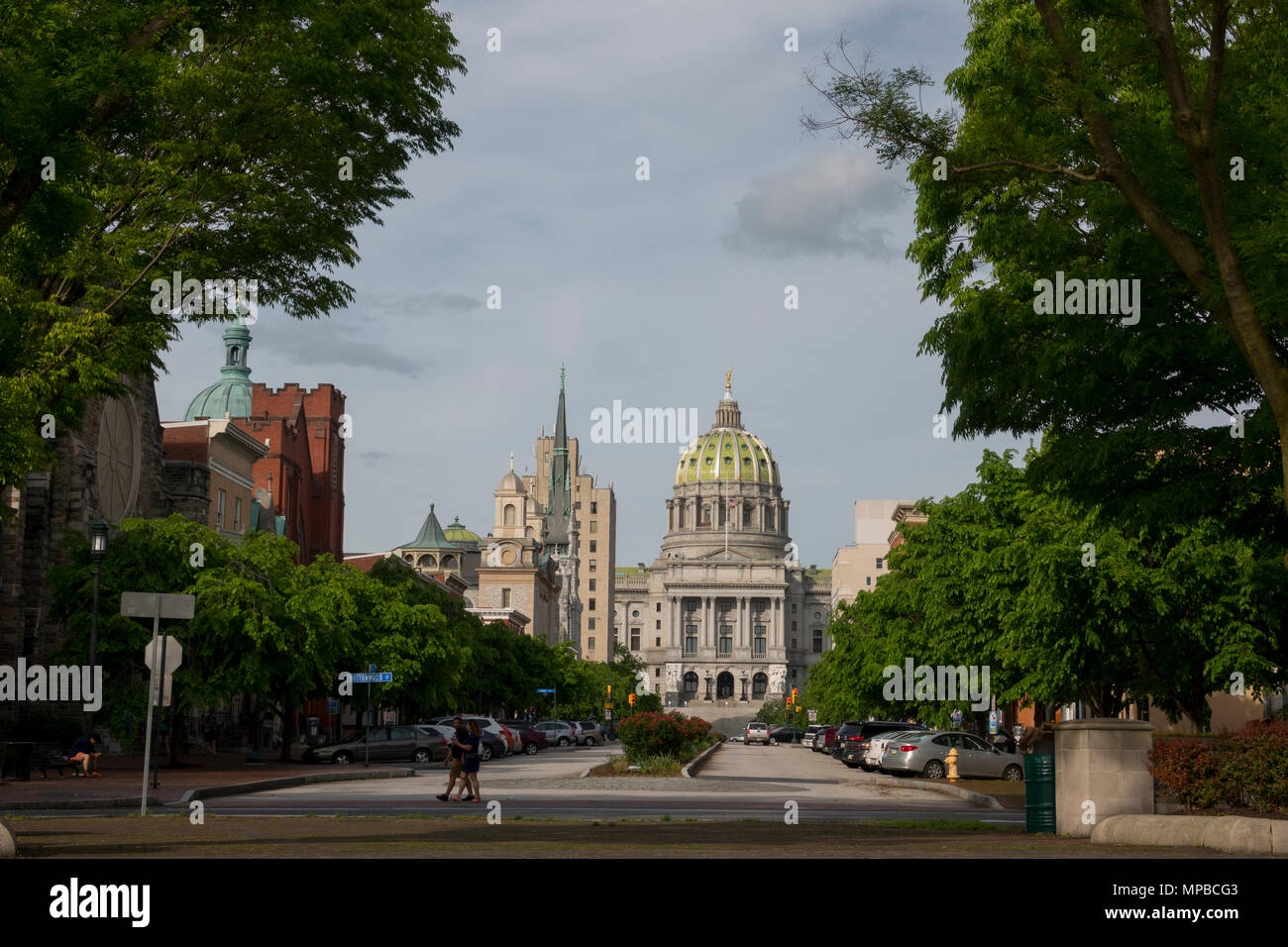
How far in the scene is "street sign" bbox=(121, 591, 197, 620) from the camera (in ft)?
70.6

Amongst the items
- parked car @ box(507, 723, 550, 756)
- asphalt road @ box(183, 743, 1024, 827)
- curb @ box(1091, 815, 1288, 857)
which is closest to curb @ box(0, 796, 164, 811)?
asphalt road @ box(183, 743, 1024, 827)

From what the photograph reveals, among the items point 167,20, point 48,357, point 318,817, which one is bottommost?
point 318,817

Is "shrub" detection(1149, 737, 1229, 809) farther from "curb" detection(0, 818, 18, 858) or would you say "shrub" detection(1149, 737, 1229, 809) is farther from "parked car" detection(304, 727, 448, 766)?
"parked car" detection(304, 727, 448, 766)

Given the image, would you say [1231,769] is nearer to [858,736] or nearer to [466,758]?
[466,758]

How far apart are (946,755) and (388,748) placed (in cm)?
1783

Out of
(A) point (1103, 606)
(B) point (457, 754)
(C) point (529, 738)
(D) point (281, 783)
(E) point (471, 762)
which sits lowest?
(C) point (529, 738)

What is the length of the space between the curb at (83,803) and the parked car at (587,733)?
184 feet

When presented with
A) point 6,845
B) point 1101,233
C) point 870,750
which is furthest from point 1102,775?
point 870,750

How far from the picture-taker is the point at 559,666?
11350 cm

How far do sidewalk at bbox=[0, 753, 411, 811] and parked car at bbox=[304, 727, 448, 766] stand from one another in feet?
1.38

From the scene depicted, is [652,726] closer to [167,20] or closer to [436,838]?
[436,838]

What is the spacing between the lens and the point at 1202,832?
1447 cm
